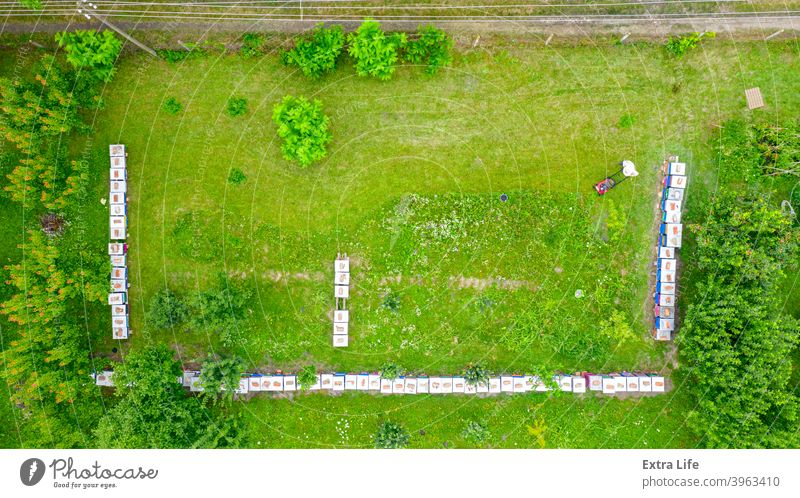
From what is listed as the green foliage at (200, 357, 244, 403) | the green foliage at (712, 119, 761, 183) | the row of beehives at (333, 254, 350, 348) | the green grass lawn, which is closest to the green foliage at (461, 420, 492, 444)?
the green grass lawn

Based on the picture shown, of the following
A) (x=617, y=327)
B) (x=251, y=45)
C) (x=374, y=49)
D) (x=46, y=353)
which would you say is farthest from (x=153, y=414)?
(x=617, y=327)

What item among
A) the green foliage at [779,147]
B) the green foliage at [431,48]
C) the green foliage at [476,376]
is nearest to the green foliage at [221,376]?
the green foliage at [476,376]

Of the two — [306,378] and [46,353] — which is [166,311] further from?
[306,378]

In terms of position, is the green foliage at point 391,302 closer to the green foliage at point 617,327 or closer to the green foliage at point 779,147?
the green foliage at point 617,327

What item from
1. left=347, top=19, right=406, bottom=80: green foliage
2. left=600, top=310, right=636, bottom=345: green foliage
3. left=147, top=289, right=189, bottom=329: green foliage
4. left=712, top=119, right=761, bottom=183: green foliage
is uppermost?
left=347, top=19, right=406, bottom=80: green foliage

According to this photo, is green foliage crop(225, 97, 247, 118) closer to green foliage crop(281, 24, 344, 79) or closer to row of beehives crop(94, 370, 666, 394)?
green foliage crop(281, 24, 344, 79)
